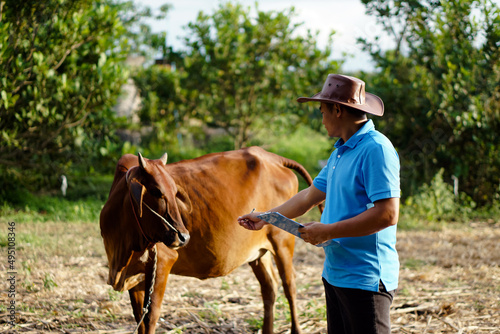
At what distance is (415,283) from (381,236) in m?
3.64

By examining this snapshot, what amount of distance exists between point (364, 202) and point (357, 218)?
6.6 inches

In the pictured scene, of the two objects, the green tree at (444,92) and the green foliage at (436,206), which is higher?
the green tree at (444,92)

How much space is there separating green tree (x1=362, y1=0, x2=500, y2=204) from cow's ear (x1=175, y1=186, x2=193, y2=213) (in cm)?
718

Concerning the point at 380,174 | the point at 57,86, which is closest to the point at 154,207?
the point at 380,174

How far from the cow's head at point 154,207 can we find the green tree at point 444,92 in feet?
25.2

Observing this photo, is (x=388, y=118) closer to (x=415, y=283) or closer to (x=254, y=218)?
(x=415, y=283)

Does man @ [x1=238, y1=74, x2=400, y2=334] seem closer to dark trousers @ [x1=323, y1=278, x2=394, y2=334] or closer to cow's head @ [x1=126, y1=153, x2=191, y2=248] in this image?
dark trousers @ [x1=323, y1=278, x2=394, y2=334]

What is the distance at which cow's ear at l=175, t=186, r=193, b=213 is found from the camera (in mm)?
3709

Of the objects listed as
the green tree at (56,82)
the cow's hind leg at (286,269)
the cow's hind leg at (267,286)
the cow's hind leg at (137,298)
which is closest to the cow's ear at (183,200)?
the cow's hind leg at (137,298)

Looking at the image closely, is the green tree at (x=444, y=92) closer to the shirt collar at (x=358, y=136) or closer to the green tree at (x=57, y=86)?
the green tree at (x=57, y=86)

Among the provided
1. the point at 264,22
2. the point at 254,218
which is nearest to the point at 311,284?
the point at 254,218

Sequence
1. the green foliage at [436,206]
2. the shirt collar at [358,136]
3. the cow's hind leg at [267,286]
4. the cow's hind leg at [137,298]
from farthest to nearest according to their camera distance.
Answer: the green foliage at [436,206] < the cow's hind leg at [267,286] < the cow's hind leg at [137,298] < the shirt collar at [358,136]

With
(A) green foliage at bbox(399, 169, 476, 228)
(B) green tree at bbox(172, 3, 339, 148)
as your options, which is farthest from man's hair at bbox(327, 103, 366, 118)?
(B) green tree at bbox(172, 3, 339, 148)

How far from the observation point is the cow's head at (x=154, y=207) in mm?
3043
